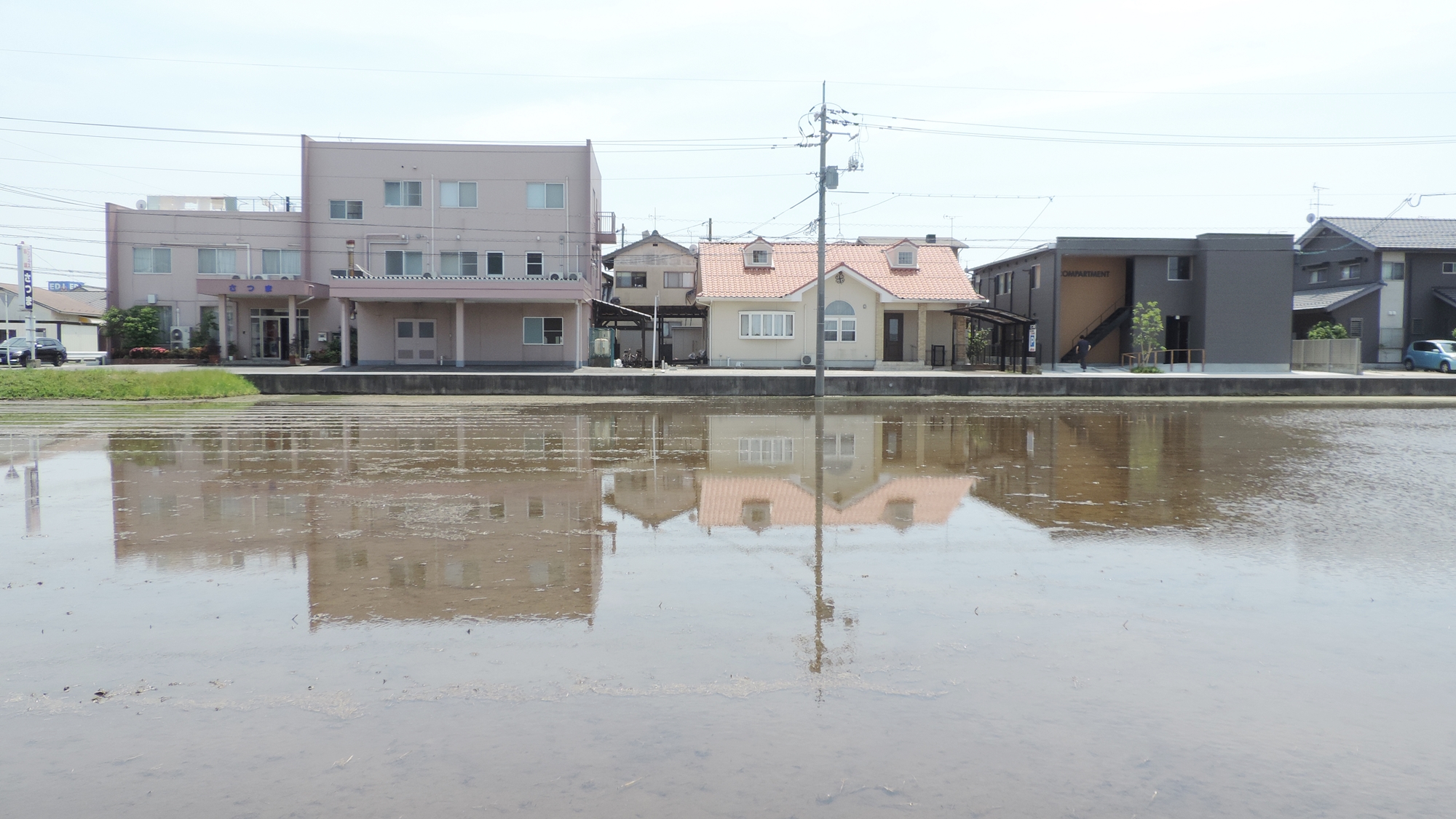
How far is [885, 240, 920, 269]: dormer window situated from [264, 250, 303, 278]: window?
27.8 m

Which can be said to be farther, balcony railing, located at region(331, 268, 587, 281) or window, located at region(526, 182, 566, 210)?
window, located at region(526, 182, 566, 210)

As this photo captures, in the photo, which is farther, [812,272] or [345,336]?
[812,272]

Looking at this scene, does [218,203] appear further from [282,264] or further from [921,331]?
[921,331]

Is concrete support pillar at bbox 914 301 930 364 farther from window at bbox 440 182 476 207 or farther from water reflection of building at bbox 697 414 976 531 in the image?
water reflection of building at bbox 697 414 976 531

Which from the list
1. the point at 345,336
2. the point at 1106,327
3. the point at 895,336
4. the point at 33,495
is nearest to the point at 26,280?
the point at 345,336

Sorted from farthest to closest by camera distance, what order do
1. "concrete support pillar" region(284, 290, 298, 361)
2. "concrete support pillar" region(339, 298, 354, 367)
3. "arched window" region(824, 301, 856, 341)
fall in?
"arched window" region(824, 301, 856, 341) < "concrete support pillar" region(284, 290, 298, 361) < "concrete support pillar" region(339, 298, 354, 367)

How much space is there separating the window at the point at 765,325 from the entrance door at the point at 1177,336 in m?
18.3

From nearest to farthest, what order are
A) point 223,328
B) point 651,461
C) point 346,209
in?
point 651,461 < point 223,328 < point 346,209

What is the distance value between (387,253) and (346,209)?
2657 millimetres

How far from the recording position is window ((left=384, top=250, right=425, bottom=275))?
42500 mm

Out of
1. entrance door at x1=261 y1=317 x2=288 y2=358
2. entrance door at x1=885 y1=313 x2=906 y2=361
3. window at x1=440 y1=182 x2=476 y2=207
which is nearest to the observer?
window at x1=440 y1=182 x2=476 y2=207

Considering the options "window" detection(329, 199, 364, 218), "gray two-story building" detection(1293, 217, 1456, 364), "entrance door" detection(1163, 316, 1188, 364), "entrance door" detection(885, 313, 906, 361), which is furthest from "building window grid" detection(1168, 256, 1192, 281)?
"window" detection(329, 199, 364, 218)

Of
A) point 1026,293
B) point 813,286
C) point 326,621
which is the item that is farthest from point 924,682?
point 1026,293

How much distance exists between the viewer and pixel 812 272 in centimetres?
4375
